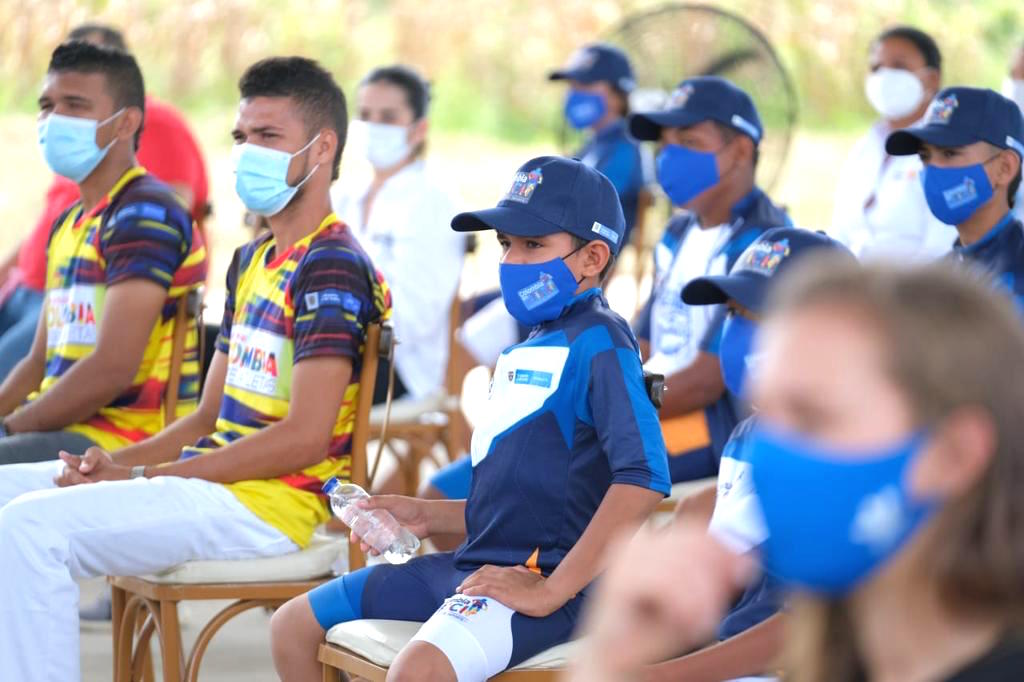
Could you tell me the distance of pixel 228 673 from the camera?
4105mm

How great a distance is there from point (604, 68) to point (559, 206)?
3920mm

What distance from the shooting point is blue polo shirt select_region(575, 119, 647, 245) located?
19.6 feet

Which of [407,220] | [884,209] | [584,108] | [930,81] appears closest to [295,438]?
[407,220]

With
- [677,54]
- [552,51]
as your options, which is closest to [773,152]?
[677,54]

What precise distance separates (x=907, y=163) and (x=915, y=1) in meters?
8.21

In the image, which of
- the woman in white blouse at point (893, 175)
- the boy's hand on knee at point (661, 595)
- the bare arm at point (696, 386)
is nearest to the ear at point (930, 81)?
the woman in white blouse at point (893, 175)

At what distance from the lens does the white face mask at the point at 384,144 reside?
5.48 metres

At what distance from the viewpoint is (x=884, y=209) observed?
15.6 ft

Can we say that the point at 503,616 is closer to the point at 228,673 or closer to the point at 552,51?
the point at 228,673

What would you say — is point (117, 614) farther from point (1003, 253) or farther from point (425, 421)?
point (1003, 253)

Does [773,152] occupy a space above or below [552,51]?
below

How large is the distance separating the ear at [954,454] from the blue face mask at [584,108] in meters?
5.35

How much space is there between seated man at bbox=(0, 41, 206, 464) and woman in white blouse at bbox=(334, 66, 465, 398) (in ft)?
3.39

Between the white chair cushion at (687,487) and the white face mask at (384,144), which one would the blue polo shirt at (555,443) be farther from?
the white face mask at (384,144)
